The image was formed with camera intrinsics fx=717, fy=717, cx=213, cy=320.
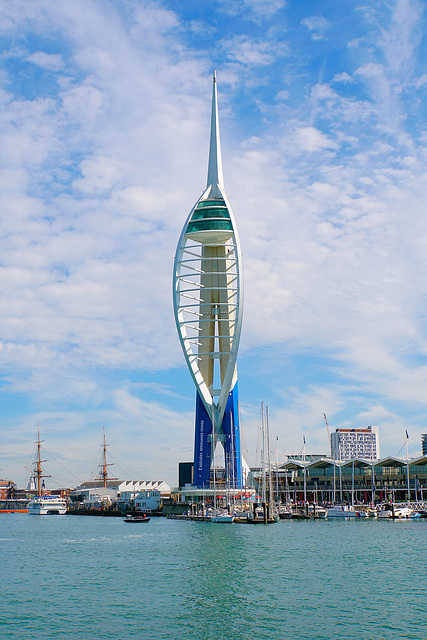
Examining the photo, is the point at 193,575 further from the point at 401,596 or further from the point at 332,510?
the point at 332,510

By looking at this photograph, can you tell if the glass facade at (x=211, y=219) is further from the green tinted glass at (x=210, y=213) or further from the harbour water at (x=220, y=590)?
the harbour water at (x=220, y=590)

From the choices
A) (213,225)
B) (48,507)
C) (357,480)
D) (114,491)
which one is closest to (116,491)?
(114,491)

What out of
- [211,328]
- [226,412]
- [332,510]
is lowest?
[332,510]

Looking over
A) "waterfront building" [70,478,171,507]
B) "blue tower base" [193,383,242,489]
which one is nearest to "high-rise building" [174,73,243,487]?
"blue tower base" [193,383,242,489]

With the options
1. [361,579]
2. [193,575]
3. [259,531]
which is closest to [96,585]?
[193,575]

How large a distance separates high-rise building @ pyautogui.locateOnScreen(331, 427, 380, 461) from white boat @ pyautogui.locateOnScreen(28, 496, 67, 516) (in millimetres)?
72763

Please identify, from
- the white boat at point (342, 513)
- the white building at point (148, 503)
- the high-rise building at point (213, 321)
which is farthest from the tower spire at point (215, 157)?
the white building at point (148, 503)

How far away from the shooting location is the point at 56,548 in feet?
131

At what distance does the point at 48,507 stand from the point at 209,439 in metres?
46.5

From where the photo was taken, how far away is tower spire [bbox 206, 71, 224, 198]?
82.1 m

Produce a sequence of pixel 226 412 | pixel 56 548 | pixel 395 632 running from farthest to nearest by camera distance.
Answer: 1. pixel 226 412
2. pixel 56 548
3. pixel 395 632

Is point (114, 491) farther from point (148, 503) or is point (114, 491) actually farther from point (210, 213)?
point (210, 213)

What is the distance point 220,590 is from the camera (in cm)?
2258

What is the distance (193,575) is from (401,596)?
7802 millimetres
